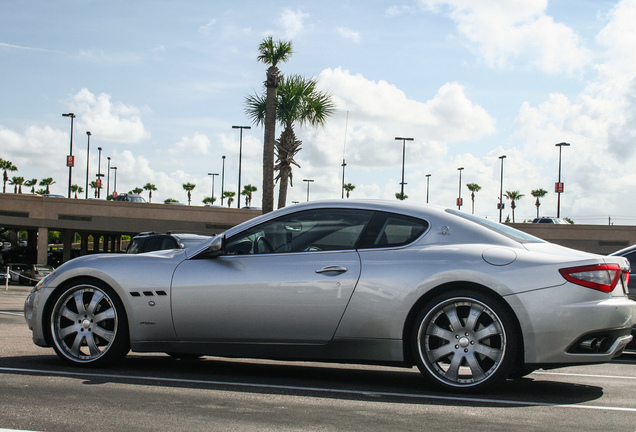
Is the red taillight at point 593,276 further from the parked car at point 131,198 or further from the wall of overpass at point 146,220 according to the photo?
the parked car at point 131,198

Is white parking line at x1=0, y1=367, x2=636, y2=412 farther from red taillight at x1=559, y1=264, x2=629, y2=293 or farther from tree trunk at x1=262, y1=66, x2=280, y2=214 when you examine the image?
tree trunk at x1=262, y1=66, x2=280, y2=214

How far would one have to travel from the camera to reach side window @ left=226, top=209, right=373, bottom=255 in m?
5.91

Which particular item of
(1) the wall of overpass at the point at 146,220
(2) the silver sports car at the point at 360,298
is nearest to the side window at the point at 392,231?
(2) the silver sports car at the point at 360,298

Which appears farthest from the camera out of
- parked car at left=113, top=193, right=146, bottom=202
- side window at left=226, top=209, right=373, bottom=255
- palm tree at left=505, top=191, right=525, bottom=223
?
palm tree at left=505, top=191, right=525, bottom=223

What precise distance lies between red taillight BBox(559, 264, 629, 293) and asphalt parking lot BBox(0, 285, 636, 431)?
84 centimetres

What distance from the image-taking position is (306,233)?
19.8 ft

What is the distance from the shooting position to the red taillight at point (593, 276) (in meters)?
5.23

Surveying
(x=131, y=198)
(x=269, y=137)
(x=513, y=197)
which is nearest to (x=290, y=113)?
(x=269, y=137)

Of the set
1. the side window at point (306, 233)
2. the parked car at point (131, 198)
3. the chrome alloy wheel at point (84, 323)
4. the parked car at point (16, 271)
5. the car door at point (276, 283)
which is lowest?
the parked car at point (16, 271)

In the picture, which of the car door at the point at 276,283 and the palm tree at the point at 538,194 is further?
the palm tree at the point at 538,194

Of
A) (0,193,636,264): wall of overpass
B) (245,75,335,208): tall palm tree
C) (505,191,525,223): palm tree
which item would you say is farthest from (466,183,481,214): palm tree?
(245,75,335,208): tall palm tree

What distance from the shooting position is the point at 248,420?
14.3ft

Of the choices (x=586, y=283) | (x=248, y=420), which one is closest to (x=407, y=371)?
(x=586, y=283)

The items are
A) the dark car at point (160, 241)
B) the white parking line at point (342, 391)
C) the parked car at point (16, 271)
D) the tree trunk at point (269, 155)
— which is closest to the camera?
the white parking line at point (342, 391)
